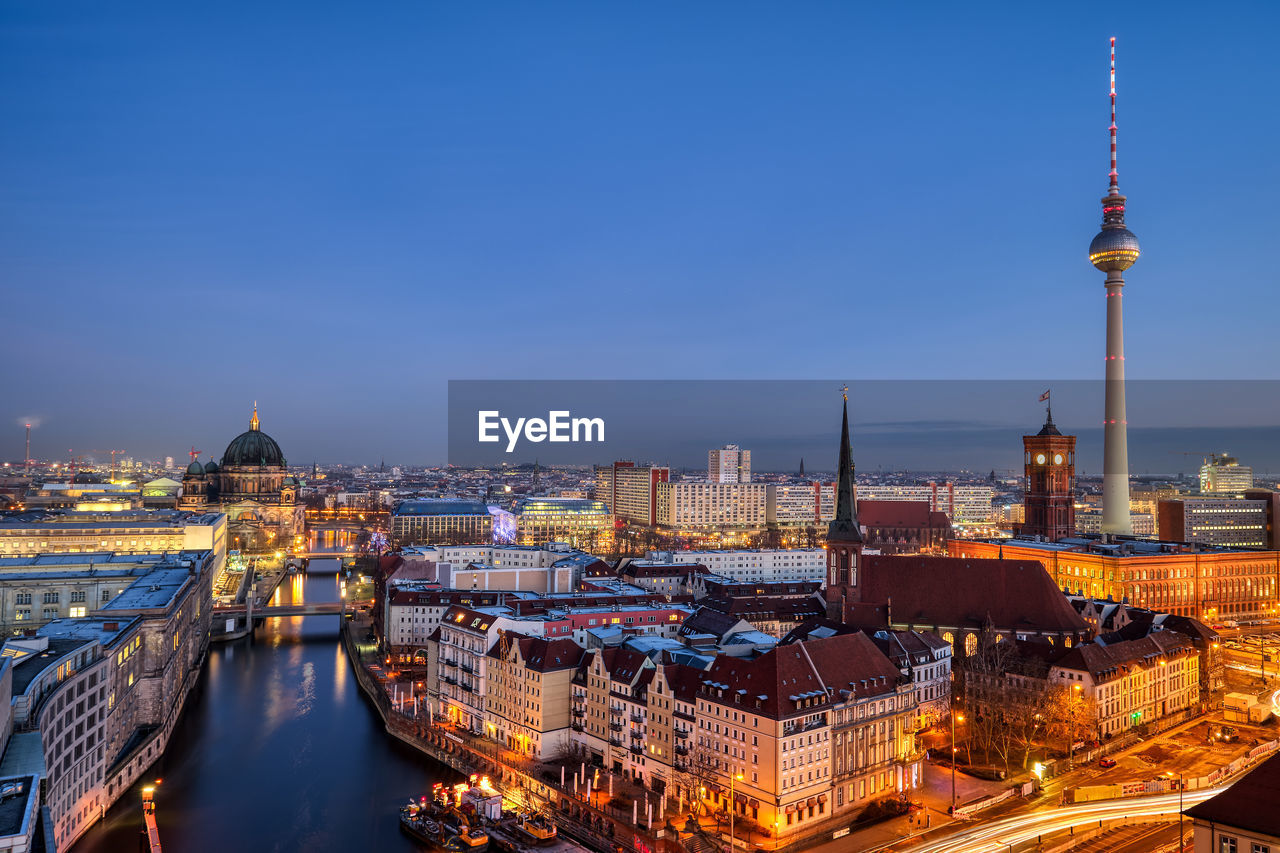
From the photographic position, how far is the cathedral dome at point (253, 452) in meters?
109

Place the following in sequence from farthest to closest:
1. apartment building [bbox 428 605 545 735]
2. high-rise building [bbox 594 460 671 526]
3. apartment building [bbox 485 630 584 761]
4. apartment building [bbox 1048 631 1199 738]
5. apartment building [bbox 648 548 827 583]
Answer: high-rise building [bbox 594 460 671 526]
apartment building [bbox 648 548 827 583]
apartment building [bbox 428 605 545 735]
apartment building [bbox 1048 631 1199 738]
apartment building [bbox 485 630 584 761]

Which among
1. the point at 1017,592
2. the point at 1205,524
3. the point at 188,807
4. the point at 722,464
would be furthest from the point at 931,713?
the point at 722,464

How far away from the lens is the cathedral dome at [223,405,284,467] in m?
109

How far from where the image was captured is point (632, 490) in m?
126

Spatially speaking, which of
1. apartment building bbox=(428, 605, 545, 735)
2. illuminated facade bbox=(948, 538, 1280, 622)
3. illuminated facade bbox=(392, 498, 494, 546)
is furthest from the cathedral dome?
illuminated facade bbox=(948, 538, 1280, 622)

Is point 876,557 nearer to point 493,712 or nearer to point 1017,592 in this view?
point 1017,592

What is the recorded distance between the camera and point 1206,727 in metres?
34.8

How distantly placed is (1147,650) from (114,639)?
38.4 m

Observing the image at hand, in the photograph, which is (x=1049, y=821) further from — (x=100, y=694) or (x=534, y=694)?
(x=100, y=694)

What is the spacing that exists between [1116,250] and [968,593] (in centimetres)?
4855

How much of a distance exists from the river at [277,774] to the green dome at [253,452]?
223ft

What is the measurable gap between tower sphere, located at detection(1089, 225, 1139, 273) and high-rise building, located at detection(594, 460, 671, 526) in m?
60.2

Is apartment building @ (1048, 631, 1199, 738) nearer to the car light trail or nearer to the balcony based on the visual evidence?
the car light trail

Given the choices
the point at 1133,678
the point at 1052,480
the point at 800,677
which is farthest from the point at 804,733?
the point at 1052,480
